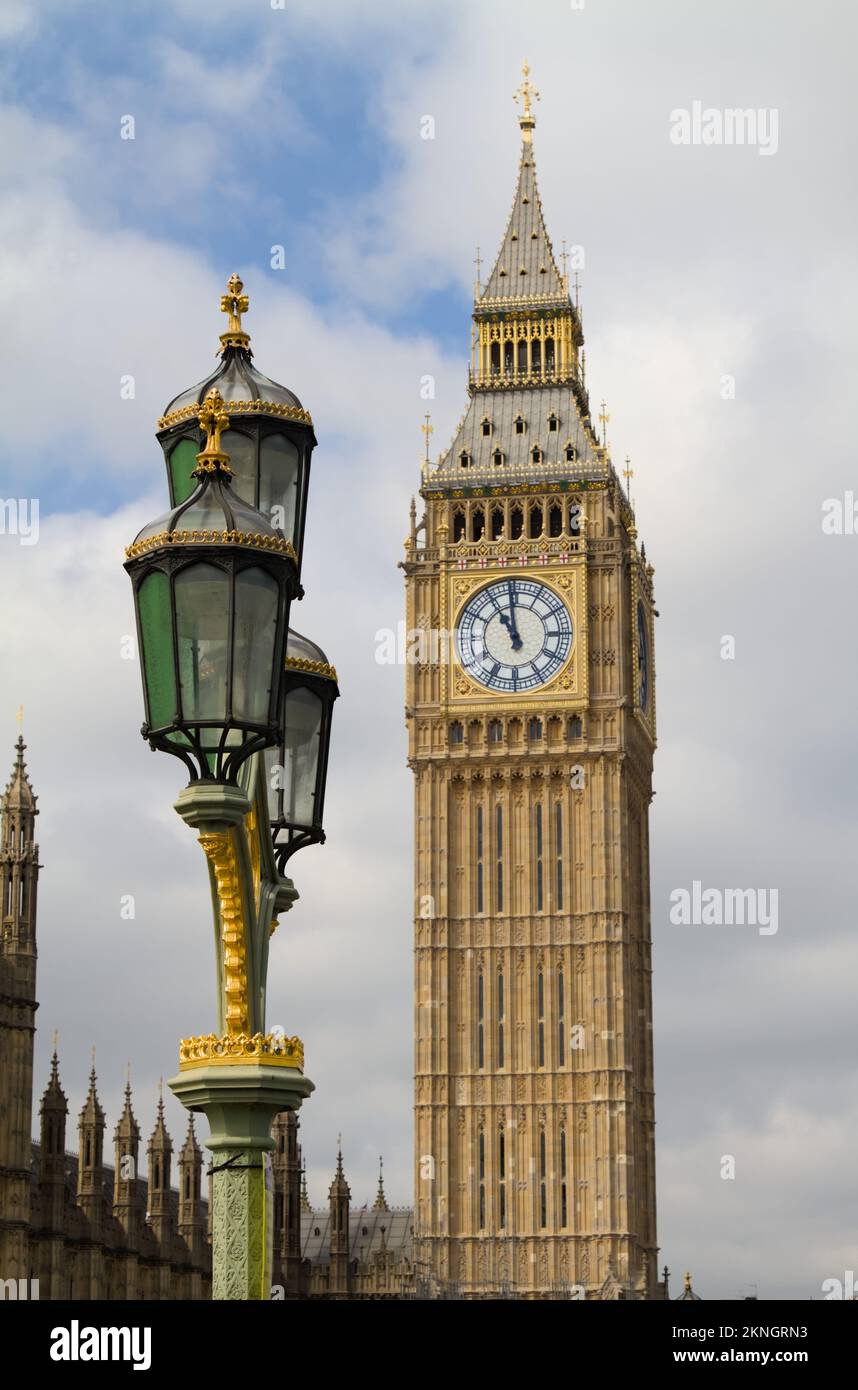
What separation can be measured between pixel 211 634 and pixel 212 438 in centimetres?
121

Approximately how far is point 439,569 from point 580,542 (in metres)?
5.13

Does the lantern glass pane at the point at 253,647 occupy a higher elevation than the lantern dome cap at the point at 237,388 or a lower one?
lower

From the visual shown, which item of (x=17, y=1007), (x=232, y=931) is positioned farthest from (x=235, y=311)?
(x=17, y=1007)

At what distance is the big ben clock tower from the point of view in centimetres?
8412

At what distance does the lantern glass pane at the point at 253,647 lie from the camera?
→ 11430mm

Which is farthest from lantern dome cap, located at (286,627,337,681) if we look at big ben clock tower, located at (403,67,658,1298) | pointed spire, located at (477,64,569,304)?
pointed spire, located at (477,64,569,304)

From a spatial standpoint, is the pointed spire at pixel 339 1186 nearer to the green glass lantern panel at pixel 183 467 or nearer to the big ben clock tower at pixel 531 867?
the big ben clock tower at pixel 531 867

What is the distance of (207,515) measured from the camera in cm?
1161

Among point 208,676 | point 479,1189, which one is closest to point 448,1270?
point 479,1189

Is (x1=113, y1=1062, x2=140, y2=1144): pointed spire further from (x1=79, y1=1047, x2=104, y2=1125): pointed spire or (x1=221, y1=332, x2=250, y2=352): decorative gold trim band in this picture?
(x1=221, y1=332, x2=250, y2=352): decorative gold trim band

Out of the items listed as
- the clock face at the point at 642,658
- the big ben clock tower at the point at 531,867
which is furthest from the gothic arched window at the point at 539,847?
the clock face at the point at 642,658

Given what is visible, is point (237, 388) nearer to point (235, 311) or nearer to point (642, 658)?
point (235, 311)

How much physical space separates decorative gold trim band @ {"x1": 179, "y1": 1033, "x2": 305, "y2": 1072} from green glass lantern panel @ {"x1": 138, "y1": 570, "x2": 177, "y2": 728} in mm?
1506

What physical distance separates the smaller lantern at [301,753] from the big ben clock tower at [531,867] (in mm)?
70384
